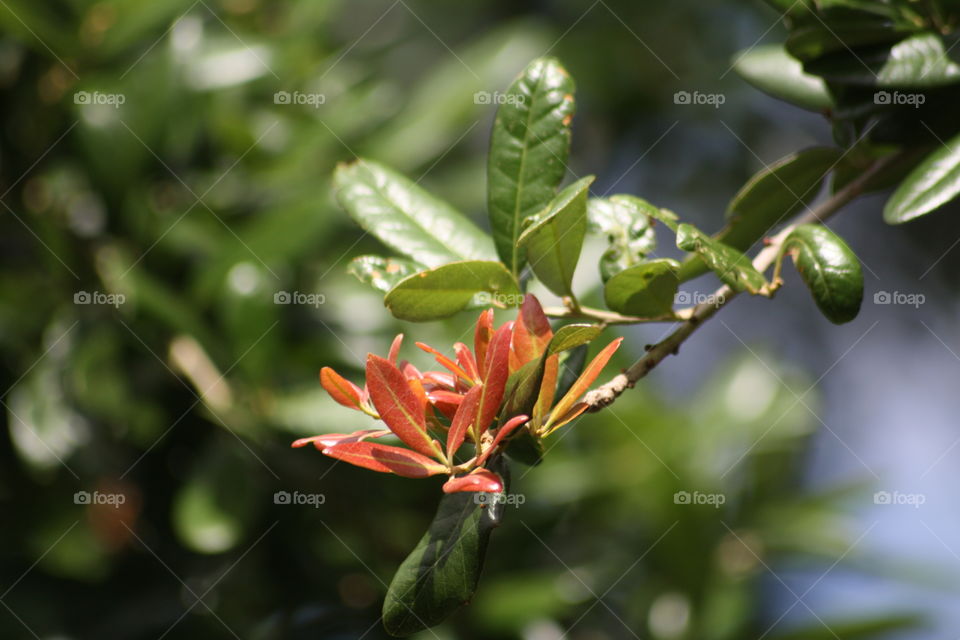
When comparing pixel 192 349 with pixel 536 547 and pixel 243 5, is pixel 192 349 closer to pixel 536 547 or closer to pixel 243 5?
pixel 536 547

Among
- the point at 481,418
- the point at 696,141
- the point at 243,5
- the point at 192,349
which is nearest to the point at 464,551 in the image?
the point at 481,418

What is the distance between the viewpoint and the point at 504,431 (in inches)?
26.1

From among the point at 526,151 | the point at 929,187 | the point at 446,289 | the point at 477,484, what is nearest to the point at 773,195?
the point at 929,187

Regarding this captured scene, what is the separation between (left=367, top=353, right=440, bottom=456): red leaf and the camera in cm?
68

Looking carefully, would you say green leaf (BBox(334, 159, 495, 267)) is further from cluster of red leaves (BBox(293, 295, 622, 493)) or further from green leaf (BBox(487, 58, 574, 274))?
cluster of red leaves (BBox(293, 295, 622, 493))

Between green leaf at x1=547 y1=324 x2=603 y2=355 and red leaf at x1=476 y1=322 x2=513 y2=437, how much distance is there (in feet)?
0.12

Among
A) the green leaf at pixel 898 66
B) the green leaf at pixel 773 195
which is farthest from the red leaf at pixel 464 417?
the green leaf at pixel 898 66

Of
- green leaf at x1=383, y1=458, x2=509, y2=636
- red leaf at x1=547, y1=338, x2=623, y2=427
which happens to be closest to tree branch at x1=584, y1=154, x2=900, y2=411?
red leaf at x1=547, y1=338, x2=623, y2=427

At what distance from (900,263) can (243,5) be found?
198 cm

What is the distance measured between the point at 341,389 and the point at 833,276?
44 cm

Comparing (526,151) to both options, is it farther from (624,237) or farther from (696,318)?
(696,318)

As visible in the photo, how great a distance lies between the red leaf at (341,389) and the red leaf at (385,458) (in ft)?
0.15

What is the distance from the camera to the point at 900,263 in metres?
2.54

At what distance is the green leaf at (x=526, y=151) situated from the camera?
87 cm
